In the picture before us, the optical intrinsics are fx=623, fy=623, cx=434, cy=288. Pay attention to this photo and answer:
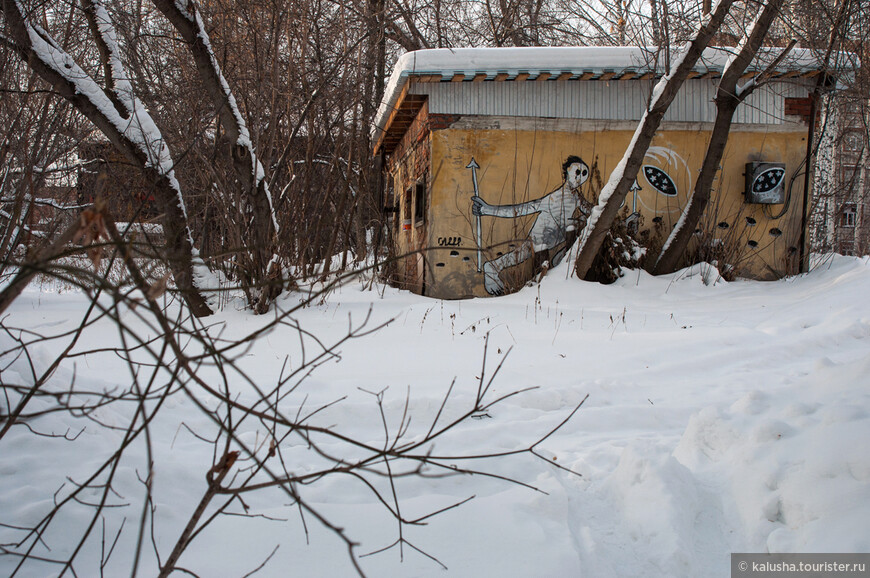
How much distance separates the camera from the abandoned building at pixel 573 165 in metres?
9.19

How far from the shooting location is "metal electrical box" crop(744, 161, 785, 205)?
30.9 feet

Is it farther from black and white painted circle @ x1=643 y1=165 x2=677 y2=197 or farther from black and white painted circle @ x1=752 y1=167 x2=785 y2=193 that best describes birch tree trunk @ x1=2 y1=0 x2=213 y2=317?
black and white painted circle @ x1=752 y1=167 x2=785 y2=193

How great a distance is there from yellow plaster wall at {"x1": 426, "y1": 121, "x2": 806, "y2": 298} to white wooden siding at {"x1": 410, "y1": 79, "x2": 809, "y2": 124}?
10.3 inches

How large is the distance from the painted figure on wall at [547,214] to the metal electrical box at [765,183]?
96.4 inches

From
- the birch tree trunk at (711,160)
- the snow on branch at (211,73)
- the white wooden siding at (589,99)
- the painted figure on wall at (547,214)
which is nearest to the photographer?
the snow on branch at (211,73)

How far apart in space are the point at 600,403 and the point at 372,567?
2241 millimetres

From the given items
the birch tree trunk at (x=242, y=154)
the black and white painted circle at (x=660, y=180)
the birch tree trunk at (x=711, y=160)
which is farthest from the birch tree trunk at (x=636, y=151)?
the birch tree trunk at (x=242, y=154)

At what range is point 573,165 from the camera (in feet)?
30.9

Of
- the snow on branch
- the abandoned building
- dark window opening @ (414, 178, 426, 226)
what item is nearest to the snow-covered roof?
the abandoned building

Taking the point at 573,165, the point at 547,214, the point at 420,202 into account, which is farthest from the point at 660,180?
the point at 420,202

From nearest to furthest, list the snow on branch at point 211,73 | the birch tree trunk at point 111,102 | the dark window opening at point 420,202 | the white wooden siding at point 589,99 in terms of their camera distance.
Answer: the birch tree trunk at point 111,102 < the snow on branch at point 211,73 < the white wooden siding at point 589,99 < the dark window opening at point 420,202

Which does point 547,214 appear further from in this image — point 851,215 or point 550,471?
point 851,215

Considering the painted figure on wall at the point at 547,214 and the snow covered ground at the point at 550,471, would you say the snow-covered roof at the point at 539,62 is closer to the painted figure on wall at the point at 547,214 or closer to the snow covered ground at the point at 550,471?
the painted figure on wall at the point at 547,214

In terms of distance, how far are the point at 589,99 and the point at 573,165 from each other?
100 cm
